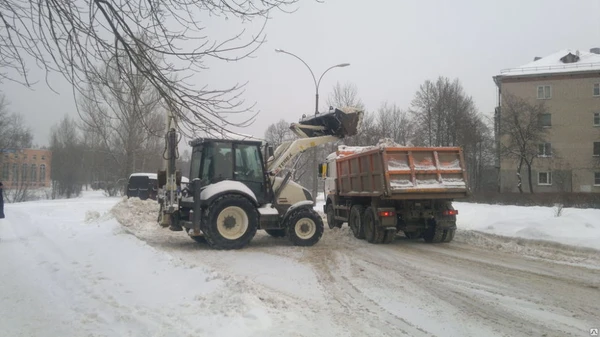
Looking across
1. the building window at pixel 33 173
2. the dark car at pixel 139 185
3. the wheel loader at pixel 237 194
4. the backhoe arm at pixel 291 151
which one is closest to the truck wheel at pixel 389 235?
the wheel loader at pixel 237 194

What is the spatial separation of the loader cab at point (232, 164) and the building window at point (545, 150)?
4364 centimetres

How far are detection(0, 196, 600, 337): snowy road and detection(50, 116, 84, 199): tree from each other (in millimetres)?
38776

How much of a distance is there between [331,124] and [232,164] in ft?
10.2

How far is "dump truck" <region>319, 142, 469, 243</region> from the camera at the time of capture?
460 inches

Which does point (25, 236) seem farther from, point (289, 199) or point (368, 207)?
point (368, 207)

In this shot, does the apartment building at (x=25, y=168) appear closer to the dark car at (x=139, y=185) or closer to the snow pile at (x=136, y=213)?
the dark car at (x=139, y=185)

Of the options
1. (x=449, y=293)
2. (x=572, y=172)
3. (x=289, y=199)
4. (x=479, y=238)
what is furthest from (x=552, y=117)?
(x=449, y=293)

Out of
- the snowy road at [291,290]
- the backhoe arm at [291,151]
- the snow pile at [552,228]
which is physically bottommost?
the snowy road at [291,290]

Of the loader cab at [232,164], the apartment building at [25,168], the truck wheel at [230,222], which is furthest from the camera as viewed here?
the apartment building at [25,168]

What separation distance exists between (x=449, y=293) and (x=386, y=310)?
144cm

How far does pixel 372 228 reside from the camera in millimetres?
12625

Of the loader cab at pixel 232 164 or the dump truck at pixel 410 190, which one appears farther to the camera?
the dump truck at pixel 410 190

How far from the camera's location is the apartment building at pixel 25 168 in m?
38.9

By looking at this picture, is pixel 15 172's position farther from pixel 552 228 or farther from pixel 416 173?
pixel 552 228
